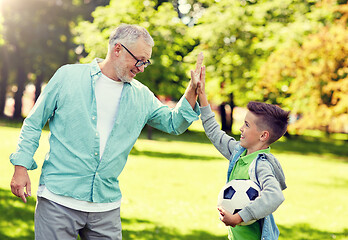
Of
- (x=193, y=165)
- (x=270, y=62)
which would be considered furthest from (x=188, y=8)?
Answer: (x=193, y=165)

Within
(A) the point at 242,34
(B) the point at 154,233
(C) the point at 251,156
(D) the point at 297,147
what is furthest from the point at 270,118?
(D) the point at 297,147

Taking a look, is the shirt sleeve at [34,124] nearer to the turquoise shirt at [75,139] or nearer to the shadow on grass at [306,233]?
the turquoise shirt at [75,139]

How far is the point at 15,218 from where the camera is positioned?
714 cm

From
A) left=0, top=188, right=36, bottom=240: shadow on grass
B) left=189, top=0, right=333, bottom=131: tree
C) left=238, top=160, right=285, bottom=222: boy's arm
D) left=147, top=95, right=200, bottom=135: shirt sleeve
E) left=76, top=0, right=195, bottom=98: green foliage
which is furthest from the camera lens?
left=189, top=0, right=333, bottom=131: tree

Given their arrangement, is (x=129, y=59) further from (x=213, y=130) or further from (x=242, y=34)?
(x=242, y=34)

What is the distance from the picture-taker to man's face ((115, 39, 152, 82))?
3.52 metres

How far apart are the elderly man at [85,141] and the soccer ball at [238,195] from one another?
828 mm

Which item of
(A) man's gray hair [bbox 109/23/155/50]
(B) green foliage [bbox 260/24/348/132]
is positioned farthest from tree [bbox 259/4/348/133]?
(A) man's gray hair [bbox 109/23/155/50]

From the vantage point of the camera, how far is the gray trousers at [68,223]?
131 inches

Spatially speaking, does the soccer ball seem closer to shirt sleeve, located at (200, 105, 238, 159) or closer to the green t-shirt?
the green t-shirt

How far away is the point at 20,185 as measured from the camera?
10.8ft

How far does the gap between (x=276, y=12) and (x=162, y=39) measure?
38.7 ft

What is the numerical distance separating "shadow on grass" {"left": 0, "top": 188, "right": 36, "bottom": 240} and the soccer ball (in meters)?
3.82

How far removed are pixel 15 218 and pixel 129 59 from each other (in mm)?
4605
